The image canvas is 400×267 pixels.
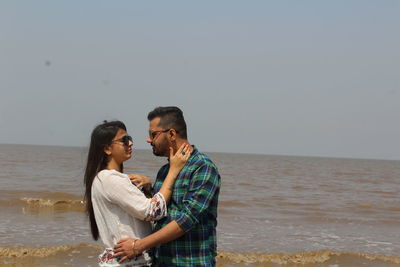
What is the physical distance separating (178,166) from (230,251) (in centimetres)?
648

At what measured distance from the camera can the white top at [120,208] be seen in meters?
2.64

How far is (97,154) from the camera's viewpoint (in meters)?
2.87

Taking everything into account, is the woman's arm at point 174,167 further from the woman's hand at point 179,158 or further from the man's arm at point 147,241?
the man's arm at point 147,241

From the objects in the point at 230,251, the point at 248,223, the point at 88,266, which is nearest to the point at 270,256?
the point at 230,251

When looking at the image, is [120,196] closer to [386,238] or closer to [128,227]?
[128,227]

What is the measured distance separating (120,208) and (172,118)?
0.64 m

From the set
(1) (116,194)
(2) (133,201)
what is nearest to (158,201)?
(2) (133,201)

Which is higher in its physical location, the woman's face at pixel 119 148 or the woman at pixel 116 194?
the woman's face at pixel 119 148

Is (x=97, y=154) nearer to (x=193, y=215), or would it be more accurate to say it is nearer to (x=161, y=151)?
(x=161, y=151)

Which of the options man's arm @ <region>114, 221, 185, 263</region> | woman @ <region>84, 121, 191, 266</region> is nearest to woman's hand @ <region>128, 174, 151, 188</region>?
woman @ <region>84, 121, 191, 266</region>

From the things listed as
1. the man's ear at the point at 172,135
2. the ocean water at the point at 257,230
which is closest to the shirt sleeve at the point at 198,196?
the man's ear at the point at 172,135

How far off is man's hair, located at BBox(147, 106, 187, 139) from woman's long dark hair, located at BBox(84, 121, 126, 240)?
285mm

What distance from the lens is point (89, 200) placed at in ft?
9.52

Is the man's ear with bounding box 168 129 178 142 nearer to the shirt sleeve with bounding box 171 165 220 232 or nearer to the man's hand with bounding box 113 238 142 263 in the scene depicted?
the shirt sleeve with bounding box 171 165 220 232
